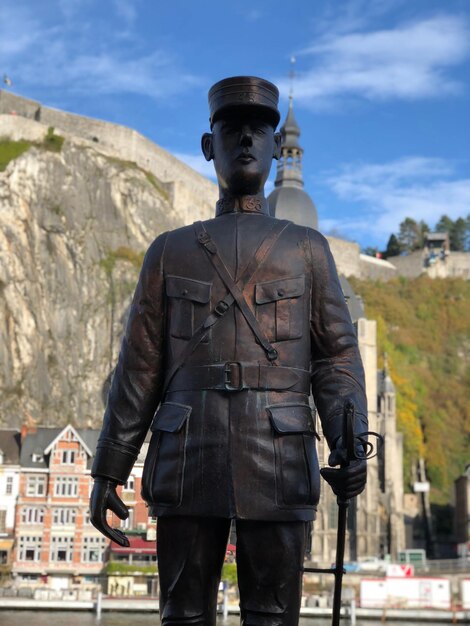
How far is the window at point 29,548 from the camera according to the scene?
149 feet

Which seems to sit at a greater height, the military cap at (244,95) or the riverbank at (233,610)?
the military cap at (244,95)

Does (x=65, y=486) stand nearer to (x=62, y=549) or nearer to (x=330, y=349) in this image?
(x=62, y=549)

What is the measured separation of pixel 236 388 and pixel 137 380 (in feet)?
2.24

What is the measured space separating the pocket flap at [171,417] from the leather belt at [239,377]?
4.7 inches

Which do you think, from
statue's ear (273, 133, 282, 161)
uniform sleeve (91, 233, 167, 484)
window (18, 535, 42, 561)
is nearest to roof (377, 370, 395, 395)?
window (18, 535, 42, 561)

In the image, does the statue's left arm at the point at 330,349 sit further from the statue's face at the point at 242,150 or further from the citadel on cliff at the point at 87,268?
the citadel on cliff at the point at 87,268

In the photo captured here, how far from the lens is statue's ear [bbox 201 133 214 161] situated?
602 centimetres

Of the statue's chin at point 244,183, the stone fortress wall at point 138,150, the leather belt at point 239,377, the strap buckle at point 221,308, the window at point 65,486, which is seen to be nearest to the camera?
the leather belt at point 239,377

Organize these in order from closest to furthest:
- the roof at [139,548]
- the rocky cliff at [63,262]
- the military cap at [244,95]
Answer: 1. the military cap at [244,95]
2. the roof at [139,548]
3. the rocky cliff at [63,262]

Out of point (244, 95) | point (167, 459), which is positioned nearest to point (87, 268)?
point (244, 95)

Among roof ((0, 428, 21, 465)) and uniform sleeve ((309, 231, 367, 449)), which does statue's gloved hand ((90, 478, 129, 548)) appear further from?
roof ((0, 428, 21, 465))

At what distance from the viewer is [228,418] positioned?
16.9ft

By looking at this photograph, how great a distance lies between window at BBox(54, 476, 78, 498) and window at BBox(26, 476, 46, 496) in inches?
30.3

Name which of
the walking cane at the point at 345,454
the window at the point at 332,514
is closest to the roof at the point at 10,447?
the window at the point at 332,514
